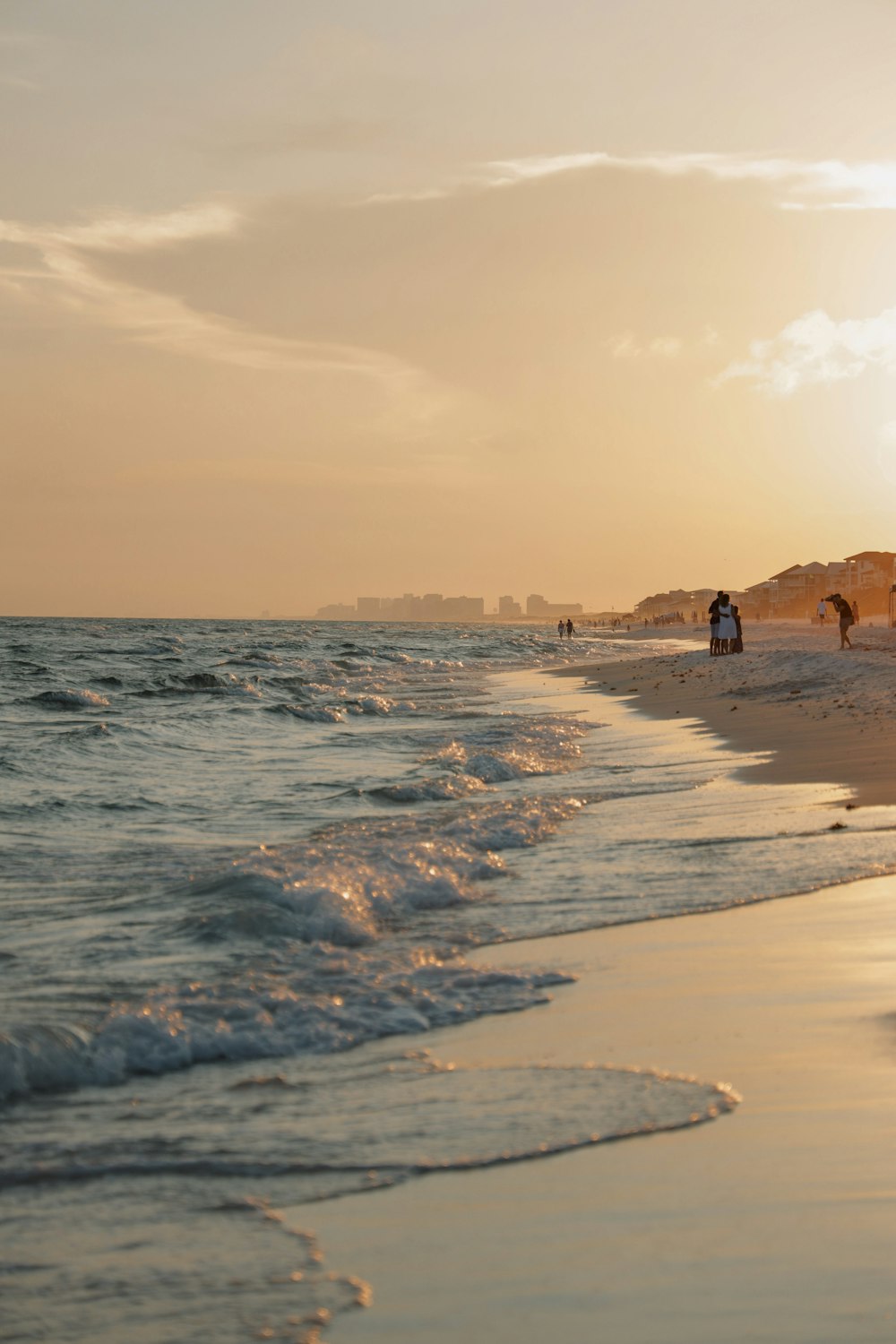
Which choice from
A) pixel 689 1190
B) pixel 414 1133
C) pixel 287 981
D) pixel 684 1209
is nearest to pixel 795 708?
pixel 287 981

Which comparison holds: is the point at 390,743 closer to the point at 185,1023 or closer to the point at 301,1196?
the point at 185,1023

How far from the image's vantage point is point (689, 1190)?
124 inches

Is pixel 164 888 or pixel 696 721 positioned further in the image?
pixel 696 721

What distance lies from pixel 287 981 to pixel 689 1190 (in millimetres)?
2670

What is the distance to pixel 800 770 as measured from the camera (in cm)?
1153

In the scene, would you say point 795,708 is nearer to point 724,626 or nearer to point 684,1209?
point 684,1209

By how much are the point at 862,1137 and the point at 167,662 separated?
50.9m

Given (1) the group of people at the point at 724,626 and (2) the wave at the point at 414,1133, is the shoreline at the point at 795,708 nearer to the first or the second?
(1) the group of people at the point at 724,626

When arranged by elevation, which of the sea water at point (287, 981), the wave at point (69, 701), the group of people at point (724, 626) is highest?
the group of people at point (724, 626)

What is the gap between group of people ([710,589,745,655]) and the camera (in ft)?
117

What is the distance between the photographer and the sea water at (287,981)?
3072 mm

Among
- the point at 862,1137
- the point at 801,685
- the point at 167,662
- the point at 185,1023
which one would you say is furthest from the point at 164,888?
the point at 167,662

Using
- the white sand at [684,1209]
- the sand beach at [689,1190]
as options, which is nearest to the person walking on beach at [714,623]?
the sand beach at [689,1190]

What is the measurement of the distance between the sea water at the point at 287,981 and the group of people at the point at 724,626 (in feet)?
71.1
